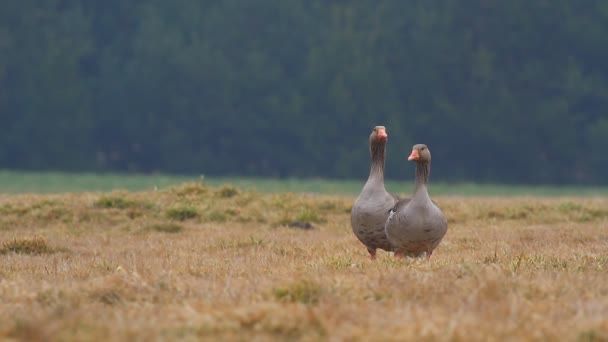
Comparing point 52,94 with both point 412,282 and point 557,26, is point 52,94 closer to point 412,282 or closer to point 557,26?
point 557,26

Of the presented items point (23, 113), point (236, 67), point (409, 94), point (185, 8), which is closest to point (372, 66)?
point (409, 94)

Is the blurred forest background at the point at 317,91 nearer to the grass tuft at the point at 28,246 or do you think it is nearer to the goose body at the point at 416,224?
the grass tuft at the point at 28,246

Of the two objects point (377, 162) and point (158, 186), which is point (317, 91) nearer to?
point (158, 186)

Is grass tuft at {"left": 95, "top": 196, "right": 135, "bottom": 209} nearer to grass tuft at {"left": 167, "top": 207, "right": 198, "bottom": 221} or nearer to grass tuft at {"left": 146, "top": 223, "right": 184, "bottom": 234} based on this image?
grass tuft at {"left": 167, "top": 207, "right": 198, "bottom": 221}

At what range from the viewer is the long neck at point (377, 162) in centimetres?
1379

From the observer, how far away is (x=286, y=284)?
9.05 m

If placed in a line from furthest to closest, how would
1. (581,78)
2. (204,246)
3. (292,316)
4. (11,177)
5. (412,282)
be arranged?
(581,78) < (11,177) < (204,246) < (412,282) < (292,316)

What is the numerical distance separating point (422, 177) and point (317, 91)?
60.3 meters

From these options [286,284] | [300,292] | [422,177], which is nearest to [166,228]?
[422,177]

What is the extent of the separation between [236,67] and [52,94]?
12.5 m

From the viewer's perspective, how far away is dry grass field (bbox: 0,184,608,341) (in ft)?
24.6

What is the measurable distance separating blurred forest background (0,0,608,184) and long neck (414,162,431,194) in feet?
176

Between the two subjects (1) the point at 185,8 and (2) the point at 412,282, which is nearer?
(2) the point at 412,282

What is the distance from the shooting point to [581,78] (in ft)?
224
